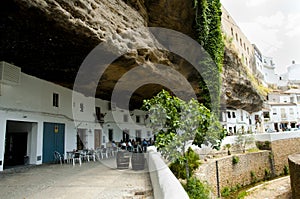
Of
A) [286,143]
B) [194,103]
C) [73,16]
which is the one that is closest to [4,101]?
[73,16]

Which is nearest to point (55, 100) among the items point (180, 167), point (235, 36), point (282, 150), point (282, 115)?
point (180, 167)

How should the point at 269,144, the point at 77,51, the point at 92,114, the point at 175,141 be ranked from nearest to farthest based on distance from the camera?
the point at 175,141 < the point at 77,51 < the point at 92,114 < the point at 269,144

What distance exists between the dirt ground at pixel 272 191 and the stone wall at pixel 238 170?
1.10 m

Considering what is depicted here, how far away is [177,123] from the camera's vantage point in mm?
8016

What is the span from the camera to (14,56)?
10.1 m

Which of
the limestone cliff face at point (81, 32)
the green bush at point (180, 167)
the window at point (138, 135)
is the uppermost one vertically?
the limestone cliff face at point (81, 32)

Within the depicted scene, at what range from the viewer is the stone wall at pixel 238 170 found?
1337 centimetres

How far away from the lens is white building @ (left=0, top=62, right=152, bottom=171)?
10.7 metres

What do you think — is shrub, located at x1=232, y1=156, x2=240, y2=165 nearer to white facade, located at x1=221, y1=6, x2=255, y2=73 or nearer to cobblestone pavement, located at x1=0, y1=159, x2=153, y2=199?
cobblestone pavement, located at x1=0, y1=159, x2=153, y2=199

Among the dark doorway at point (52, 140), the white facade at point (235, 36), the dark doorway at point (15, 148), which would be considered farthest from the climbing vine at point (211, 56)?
the dark doorway at point (15, 148)

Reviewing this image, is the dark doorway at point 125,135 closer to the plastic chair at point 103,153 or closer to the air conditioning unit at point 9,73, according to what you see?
the plastic chair at point 103,153

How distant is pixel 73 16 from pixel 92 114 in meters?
10.5

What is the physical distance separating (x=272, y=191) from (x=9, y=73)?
18082 mm

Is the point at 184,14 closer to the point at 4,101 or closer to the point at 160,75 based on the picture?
the point at 160,75
